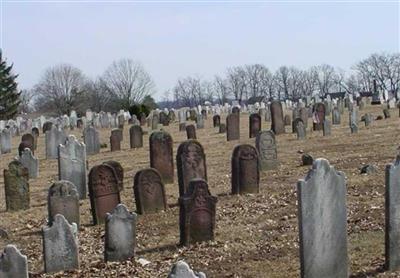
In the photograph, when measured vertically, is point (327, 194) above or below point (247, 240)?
above

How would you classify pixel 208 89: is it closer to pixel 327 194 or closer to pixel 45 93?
pixel 45 93

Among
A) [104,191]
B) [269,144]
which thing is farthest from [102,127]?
[104,191]

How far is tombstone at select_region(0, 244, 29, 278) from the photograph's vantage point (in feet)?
23.0

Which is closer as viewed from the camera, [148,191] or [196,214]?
[196,214]

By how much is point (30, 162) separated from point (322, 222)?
1297 centimetres

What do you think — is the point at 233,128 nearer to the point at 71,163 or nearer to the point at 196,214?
the point at 71,163

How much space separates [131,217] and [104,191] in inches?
105

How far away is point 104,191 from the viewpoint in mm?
11523

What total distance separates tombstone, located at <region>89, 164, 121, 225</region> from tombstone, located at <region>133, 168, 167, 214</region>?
413mm

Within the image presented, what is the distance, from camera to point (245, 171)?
12.8 meters

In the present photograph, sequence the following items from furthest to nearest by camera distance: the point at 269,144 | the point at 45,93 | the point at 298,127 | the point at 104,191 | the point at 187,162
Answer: the point at 45,93, the point at 298,127, the point at 269,144, the point at 187,162, the point at 104,191

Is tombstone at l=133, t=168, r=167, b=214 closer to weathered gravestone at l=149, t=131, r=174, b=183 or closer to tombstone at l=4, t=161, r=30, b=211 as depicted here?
tombstone at l=4, t=161, r=30, b=211

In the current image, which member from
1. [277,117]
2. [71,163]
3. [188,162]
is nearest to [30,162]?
[71,163]

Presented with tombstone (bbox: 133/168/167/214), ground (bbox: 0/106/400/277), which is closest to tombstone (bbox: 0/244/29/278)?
ground (bbox: 0/106/400/277)
